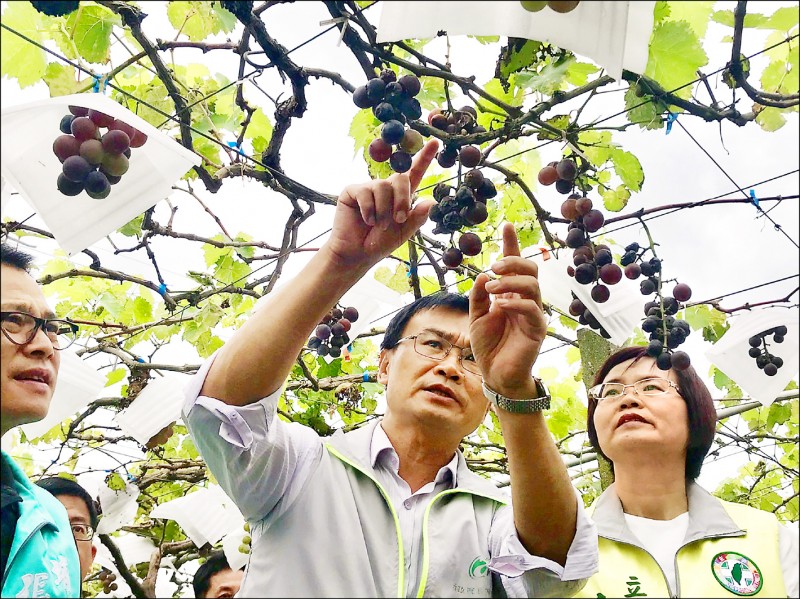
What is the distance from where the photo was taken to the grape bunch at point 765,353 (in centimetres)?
172

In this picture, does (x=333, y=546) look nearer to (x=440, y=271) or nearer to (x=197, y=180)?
(x=440, y=271)

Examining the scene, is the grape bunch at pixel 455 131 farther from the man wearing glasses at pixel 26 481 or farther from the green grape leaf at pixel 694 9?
the man wearing glasses at pixel 26 481

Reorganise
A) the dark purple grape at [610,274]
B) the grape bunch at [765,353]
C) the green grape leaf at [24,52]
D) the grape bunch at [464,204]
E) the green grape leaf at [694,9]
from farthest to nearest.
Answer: the dark purple grape at [610,274], the grape bunch at [464,204], the grape bunch at [765,353], the green grape leaf at [24,52], the green grape leaf at [694,9]

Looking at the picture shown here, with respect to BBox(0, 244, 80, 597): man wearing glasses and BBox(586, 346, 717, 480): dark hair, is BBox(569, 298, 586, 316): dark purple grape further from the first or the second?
BBox(0, 244, 80, 597): man wearing glasses

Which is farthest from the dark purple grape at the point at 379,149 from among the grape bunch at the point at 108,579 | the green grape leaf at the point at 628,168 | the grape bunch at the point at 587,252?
the grape bunch at the point at 108,579

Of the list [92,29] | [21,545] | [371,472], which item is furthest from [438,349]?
[92,29]

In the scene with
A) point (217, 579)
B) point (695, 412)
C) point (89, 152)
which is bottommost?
point (217, 579)

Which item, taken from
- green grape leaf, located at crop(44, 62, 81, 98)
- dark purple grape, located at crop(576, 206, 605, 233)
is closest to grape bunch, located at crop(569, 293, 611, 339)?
dark purple grape, located at crop(576, 206, 605, 233)

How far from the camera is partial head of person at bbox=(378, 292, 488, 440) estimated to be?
1.61m

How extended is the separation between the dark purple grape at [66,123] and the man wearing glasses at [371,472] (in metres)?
0.70

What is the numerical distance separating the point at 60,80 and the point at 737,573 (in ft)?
6.95

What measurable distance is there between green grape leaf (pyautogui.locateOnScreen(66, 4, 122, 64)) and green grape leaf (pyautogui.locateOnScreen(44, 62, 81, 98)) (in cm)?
19

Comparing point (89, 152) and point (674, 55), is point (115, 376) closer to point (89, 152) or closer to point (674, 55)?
point (89, 152)

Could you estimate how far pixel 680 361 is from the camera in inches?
79.4
